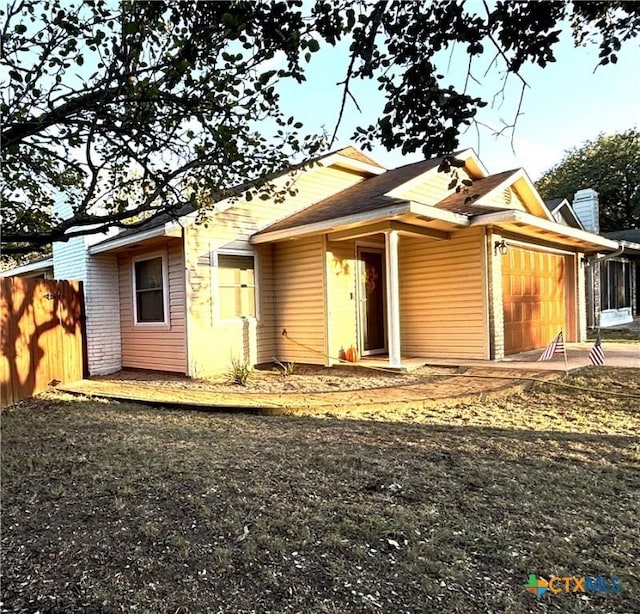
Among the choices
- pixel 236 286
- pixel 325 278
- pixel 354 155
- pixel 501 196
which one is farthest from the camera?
pixel 354 155

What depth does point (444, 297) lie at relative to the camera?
952 cm

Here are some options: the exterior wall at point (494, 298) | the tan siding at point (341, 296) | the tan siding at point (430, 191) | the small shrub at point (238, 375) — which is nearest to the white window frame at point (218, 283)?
the small shrub at point (238, 375)

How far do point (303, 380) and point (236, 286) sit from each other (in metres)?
2.49

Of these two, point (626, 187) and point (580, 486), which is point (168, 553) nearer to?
point (580, 486)

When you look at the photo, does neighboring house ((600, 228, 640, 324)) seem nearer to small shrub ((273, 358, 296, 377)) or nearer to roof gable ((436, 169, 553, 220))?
roof gable ((436, 169, 553, 220))

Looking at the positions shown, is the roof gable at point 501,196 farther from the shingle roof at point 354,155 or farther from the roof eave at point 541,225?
the shingle roof at point 354,155

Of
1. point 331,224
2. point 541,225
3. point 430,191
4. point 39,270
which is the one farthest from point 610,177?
point 39,270

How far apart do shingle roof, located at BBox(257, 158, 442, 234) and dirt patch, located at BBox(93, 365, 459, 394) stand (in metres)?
2.75

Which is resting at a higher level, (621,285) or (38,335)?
(621,285)

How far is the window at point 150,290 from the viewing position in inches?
367

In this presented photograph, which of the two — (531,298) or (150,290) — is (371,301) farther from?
(150,290)

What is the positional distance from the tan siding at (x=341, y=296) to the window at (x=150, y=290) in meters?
3.16

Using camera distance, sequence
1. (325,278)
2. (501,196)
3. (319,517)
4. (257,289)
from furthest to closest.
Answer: (501,196), (257,289), (325,278), (319,517)

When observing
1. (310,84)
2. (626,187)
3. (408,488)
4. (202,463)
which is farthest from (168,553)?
(626,187)
